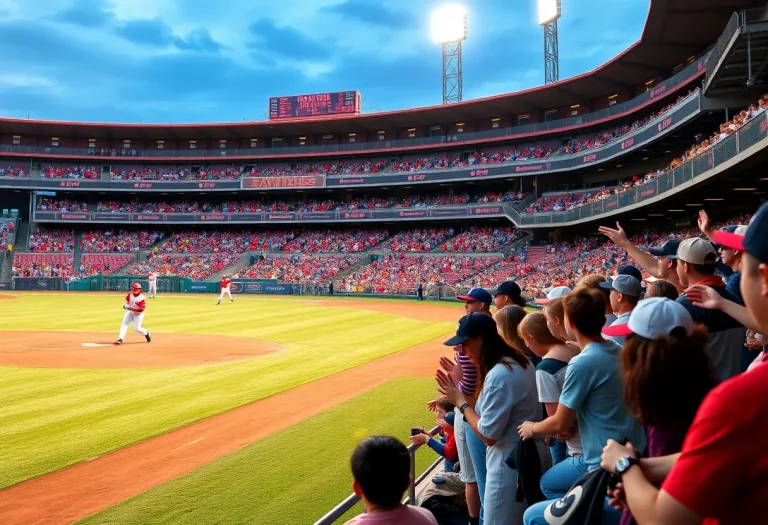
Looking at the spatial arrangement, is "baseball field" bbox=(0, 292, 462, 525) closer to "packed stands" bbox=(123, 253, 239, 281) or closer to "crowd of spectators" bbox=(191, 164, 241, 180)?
"packed stands" bbox=(123, 253, 239, 281)

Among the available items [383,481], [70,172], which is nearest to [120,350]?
[383,481]

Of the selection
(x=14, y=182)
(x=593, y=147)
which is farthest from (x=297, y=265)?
(x=14, y=182)

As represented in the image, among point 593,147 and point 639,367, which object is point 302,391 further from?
point 593,147

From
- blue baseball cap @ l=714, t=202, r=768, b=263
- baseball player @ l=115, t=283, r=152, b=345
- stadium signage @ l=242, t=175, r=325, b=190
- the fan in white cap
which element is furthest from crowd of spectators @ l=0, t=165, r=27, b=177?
blue baseball cap @ l=714, t=202, r=768, b=263

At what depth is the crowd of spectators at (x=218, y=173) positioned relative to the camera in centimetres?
6132

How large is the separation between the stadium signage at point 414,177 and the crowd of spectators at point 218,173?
257 cm

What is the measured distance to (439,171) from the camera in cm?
5166

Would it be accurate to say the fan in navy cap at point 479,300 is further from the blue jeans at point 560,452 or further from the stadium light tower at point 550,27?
the stadium light tower at point 550,27

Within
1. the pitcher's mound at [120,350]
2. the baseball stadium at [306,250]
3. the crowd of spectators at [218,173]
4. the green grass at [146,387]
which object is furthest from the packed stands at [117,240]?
the pitcher's mound at [120,350]

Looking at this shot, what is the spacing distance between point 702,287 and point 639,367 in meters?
2.07

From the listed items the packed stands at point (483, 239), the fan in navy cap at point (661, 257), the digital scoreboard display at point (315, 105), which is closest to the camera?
the fan in navy cap at point (661, 257)

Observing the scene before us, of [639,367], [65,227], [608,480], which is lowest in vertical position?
[608,480]

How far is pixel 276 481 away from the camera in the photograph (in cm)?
660

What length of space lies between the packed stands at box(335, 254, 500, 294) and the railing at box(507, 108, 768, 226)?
22.3ft
